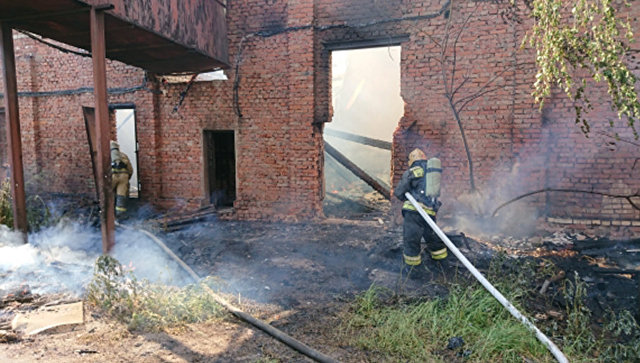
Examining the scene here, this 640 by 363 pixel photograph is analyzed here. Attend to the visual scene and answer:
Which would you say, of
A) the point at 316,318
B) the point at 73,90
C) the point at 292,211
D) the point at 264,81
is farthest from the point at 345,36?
the point at 73,90

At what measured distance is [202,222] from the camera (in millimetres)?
8750

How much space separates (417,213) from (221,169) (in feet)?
21.1

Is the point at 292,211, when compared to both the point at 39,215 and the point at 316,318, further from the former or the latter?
the point at 39,215

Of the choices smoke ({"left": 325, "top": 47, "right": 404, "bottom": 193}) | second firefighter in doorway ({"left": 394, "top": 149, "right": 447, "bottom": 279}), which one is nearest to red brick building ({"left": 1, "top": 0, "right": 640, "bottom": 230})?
second firefighter in doorway ({"left": 394, "top": 149, "right": 447, "bottom": 279})

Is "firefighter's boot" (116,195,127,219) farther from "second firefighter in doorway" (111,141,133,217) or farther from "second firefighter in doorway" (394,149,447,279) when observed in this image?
"second firefighter in doorway" (394,149,447,279)

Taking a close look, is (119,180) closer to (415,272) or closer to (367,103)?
(415,272)

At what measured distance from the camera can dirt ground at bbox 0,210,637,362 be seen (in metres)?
3.58

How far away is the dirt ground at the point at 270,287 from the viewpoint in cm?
358

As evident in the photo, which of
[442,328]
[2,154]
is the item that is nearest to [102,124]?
[442,328]

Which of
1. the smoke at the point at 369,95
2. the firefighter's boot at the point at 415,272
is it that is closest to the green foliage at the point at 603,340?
the firefighter's boot at the point at 415,272

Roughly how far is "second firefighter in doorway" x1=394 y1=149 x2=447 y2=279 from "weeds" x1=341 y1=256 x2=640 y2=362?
91 centimetres

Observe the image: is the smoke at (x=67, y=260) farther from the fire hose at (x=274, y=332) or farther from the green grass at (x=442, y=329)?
the green grass at (x=442, y=329)

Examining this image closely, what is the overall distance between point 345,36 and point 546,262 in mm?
5426

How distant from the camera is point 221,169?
1046cm
